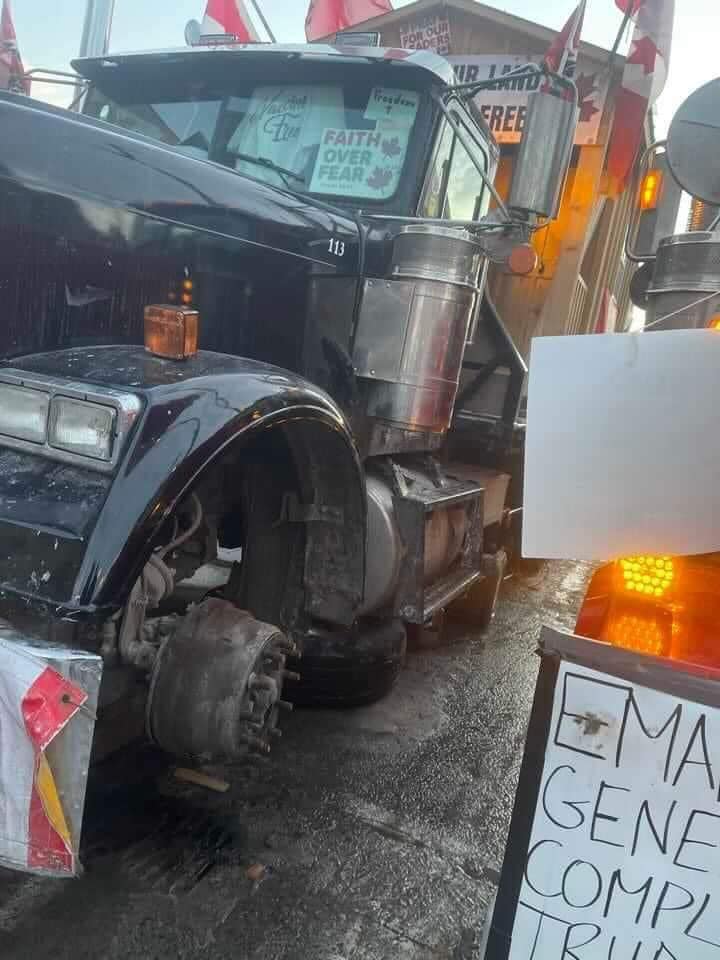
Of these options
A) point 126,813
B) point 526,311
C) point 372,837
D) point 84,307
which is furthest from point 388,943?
point 526,311

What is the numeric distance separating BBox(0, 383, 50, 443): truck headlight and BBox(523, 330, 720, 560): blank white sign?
40.6 inches

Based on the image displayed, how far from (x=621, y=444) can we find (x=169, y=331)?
1090 mm

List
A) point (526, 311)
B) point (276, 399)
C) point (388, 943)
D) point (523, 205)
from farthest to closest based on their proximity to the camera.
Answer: point (526, 311), point (523, 205), point (388, 943), point (276, 399)

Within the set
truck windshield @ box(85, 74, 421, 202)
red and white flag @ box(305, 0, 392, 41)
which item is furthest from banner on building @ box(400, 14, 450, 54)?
truck windshield @ box(85, 74, 421, 202)

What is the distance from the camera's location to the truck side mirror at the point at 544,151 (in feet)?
8.87

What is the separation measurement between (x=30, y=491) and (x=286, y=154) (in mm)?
2109

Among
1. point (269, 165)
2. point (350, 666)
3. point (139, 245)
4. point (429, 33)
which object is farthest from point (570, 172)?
point (139, 245)

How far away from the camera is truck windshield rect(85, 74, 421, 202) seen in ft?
10.5

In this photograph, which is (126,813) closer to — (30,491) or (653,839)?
(30,491)

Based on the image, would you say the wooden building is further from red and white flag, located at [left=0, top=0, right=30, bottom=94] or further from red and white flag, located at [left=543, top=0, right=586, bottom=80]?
red and white flag, located at [left=0, top=0, right=30, bottom=94]

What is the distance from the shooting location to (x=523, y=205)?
286 cm

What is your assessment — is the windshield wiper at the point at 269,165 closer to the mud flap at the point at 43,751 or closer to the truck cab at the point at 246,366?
the truck cab at the point at 246,366

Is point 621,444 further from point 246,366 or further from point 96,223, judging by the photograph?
point 96,223

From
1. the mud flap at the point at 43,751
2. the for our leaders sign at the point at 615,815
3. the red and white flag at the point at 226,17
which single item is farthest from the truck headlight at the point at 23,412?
the red and white flag at the point at 226,17
